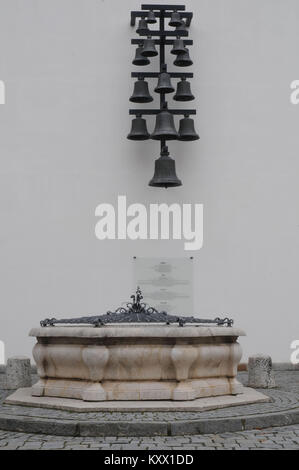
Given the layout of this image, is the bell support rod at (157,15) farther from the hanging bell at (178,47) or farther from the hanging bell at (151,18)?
the hanging bell at (178,47)

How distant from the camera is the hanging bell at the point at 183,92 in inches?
459

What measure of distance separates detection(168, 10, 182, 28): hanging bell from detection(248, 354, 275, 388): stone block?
542 cm

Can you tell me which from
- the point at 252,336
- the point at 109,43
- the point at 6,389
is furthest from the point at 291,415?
the point at 109,43

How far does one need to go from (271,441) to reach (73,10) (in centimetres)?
829

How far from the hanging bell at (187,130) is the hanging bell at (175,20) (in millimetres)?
1458

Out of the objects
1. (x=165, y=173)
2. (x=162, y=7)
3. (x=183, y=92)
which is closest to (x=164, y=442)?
(x=165, y=173)

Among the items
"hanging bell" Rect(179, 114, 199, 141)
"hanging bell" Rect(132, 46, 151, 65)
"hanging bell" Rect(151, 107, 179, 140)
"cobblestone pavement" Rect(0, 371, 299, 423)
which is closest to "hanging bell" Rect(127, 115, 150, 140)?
"hanging bell" Rect(151, 107, 179, 140)

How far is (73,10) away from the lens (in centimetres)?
1209

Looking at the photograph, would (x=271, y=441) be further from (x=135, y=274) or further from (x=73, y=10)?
(x=73, y=10)

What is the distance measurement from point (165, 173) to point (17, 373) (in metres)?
3.92

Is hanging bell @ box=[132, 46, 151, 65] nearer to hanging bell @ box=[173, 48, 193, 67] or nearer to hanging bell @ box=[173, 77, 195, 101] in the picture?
hanging bell @ box=[173, 48, 193, 67]

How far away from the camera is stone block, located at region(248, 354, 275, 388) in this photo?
8836mm

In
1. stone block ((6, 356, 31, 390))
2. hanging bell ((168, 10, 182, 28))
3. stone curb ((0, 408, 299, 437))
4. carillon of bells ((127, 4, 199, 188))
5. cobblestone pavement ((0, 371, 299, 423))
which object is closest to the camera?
stone curb ((0, 408, 299, 437))

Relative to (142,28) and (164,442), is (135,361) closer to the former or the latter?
(164,442)
